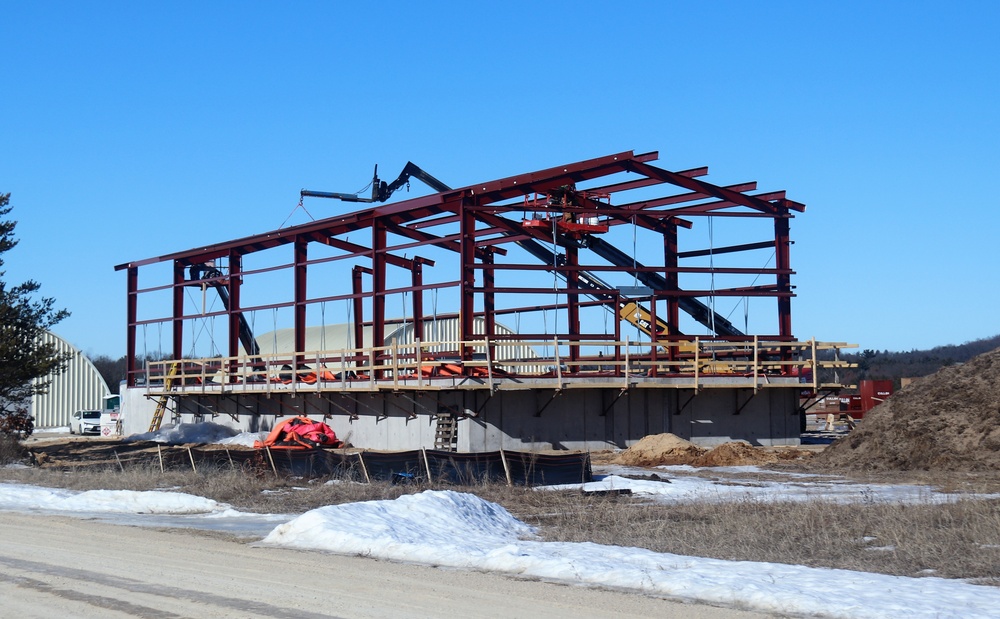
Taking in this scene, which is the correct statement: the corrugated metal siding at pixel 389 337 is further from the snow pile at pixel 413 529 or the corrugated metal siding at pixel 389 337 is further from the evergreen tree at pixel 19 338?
the snow pile at pixel 413 529

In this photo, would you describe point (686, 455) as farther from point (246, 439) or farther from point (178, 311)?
point (178, 311)

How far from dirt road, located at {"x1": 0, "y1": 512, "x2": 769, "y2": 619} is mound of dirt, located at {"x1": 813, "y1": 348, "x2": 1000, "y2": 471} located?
54.8 feet

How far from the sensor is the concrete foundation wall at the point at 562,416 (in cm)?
2986

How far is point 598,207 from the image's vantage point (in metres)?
35.9

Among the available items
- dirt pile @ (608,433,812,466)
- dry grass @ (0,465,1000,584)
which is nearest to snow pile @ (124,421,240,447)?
dirt pile @ (608,433,812,466)

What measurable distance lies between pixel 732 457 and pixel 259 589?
1963 cm

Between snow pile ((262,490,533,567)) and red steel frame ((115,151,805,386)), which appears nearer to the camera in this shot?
snow pile ((262,490,533,567))

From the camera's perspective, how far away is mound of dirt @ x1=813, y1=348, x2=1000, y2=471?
969 inches

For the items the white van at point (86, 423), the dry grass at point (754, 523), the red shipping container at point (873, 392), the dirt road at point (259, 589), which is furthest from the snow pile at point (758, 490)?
the white van at point (86, 423)

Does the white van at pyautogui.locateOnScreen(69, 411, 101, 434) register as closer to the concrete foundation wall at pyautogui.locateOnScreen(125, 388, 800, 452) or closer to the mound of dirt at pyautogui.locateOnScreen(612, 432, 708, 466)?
the concrete foundation wall at pyautogui.locateOnScreen(125, 388, 800, 452)

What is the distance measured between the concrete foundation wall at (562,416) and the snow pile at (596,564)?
44.2 ft

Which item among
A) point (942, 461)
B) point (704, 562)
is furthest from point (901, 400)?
point (704, 562)

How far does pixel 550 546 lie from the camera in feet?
42.1

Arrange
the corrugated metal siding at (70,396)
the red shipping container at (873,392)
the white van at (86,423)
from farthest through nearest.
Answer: the corrugated metal siding at (70,396), the white van at (86,423), the red shipping container at (873,392)
